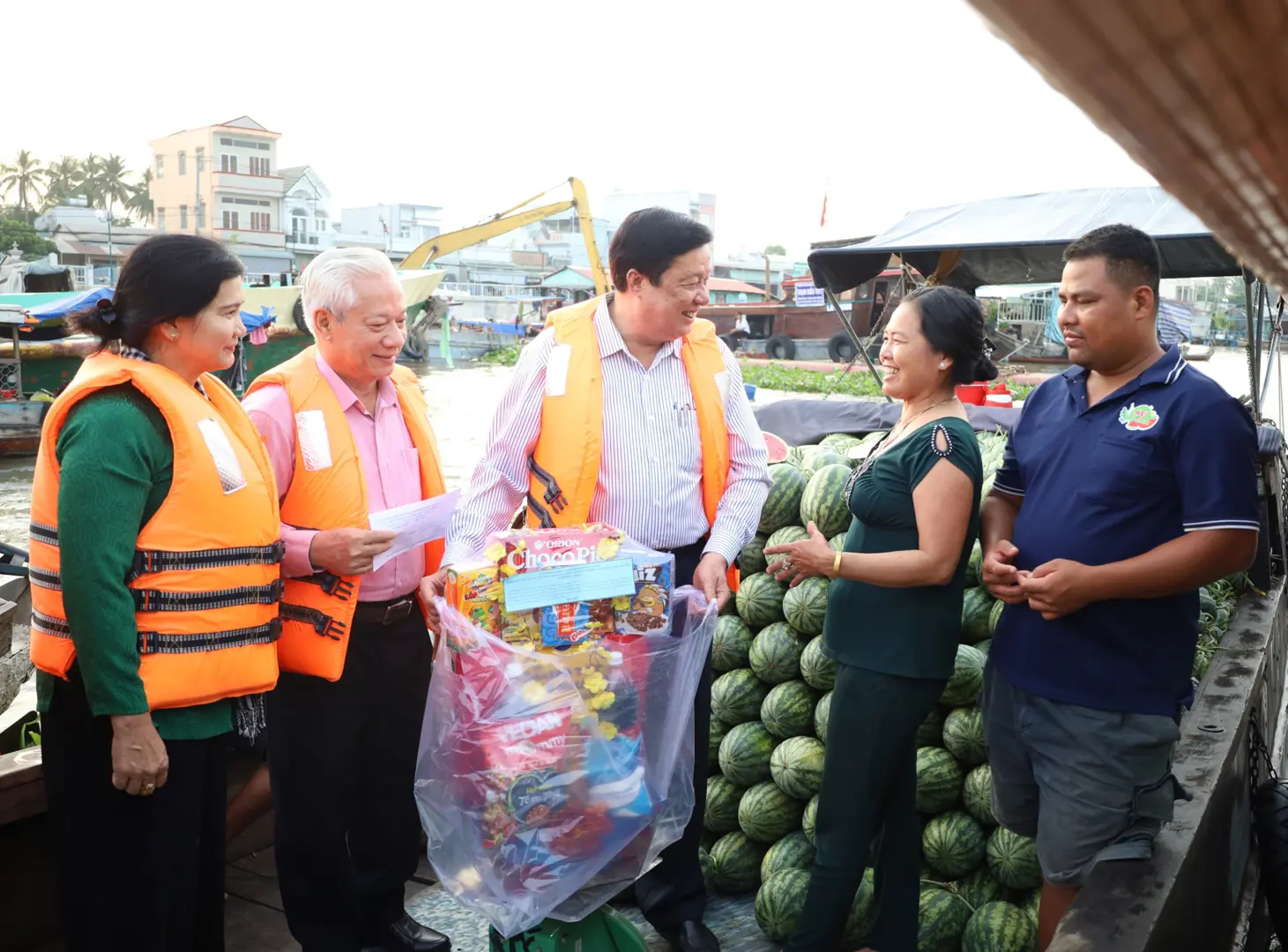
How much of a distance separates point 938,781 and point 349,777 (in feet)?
6.11

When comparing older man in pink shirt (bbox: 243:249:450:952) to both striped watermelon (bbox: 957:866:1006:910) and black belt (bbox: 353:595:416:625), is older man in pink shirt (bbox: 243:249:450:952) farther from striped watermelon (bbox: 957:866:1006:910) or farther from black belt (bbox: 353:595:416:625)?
striped watermelon (bbox: 957:866:1006:910)

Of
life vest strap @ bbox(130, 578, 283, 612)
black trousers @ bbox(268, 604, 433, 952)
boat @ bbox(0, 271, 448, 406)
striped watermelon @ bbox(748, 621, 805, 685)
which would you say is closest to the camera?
life vest strap @ bbox(130, 578, 283, 612)

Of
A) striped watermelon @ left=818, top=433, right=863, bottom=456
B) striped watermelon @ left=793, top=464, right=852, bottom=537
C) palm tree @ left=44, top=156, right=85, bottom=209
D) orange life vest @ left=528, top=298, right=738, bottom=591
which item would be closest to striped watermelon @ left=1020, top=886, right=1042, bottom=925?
striped watermelon @ left=793, top=464, right=852, bottom=537

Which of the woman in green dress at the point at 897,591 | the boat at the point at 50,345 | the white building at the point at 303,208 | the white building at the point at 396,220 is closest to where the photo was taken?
the woman in green dress at the point at 897,591

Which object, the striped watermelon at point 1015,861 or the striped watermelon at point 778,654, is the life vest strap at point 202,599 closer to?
the striped watermelon at point 778,654

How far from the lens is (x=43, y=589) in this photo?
8.09ft

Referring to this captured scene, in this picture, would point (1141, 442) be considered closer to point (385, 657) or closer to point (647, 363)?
point (647, 363)

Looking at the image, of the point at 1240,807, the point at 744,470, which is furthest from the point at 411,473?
the point at 1240,807

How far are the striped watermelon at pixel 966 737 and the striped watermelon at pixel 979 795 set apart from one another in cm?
4

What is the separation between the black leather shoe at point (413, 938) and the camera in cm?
329

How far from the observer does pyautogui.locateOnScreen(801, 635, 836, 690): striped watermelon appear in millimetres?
3656

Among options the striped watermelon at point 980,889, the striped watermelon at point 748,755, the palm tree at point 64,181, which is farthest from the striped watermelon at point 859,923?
the palm tree at point 64,181

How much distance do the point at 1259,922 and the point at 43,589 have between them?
4.24 meters

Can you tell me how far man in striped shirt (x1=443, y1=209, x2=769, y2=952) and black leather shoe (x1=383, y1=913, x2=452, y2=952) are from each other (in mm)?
789
